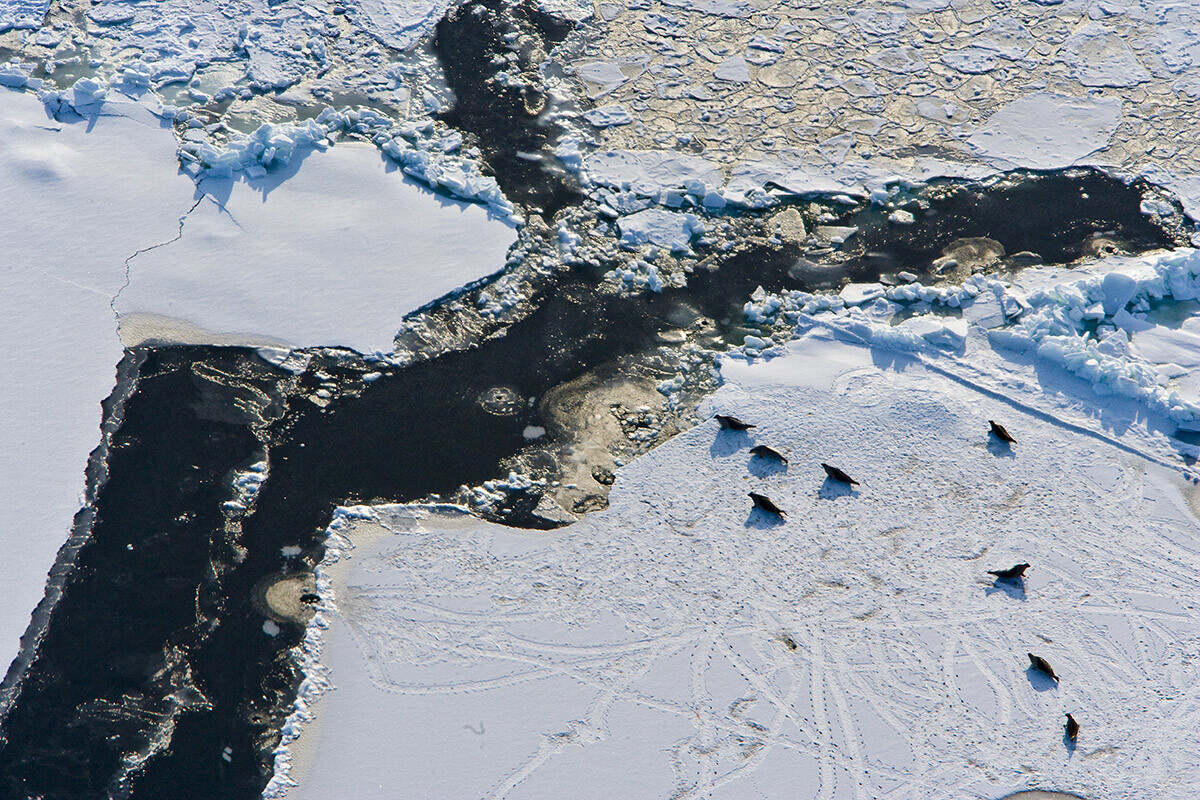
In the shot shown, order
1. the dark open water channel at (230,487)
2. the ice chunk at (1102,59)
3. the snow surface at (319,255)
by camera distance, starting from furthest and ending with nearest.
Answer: the ice chunk at (1102,59), the snow surface at (319,255), the dark open water channel at (230,487)

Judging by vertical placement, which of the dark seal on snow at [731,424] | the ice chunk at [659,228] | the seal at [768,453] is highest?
the ice chunk at [659,228]

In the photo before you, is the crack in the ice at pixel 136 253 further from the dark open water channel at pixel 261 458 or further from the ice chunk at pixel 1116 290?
the ice chunk at pixel 1116 290

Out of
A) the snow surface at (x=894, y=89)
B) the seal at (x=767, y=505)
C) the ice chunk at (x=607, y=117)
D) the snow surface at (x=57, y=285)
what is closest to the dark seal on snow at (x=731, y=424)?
the seal at (x=767, y=505)

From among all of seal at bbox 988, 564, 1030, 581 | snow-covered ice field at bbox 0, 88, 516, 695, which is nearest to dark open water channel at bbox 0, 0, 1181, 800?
snow-covered ice field at bbox 0, 88, 516, 695

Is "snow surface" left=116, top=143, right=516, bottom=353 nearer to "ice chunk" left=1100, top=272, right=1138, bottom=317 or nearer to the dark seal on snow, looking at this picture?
the dark seal on snow

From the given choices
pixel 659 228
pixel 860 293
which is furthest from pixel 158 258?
pixel 860 293

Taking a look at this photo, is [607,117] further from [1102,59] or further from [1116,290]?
[1102,59]
